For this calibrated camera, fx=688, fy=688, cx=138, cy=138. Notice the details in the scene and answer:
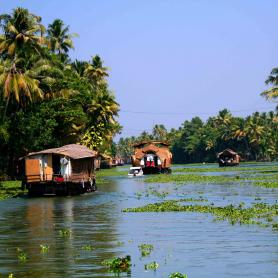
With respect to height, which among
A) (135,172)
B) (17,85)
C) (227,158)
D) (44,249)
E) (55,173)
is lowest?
(44,249)

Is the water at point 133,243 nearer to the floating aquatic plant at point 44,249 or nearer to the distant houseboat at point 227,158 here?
the floating aquatic plant at point 44,249

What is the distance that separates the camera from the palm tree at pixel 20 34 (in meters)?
65.5

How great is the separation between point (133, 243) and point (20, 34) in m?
47.3

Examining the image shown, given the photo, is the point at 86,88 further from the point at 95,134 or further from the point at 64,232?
the point at 64,232

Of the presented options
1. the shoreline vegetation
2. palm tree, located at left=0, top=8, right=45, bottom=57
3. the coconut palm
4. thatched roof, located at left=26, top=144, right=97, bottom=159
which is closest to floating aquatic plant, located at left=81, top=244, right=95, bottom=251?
the shoreline vegetation

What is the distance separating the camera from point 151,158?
94500mm

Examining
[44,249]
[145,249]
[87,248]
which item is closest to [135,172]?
[87,248]

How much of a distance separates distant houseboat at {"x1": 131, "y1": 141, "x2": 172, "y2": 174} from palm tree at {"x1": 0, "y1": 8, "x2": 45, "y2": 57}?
30.8 m

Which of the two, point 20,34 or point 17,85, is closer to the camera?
point 17,85

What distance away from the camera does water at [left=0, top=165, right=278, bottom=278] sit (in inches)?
659

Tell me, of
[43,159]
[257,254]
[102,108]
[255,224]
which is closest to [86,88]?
[102,108]

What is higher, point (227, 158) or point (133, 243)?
point (227, 158)

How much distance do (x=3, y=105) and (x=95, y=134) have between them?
19.6 metres

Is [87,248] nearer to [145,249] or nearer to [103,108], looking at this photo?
[145,249]
